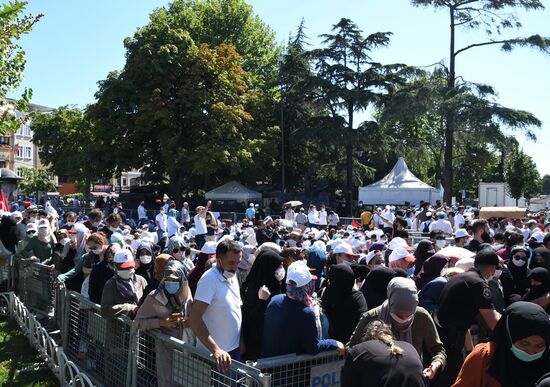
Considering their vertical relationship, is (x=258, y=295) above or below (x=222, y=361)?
above

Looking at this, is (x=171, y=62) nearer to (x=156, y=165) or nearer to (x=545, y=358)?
(x=156, y=165)

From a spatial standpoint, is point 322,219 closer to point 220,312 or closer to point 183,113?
point 183,113

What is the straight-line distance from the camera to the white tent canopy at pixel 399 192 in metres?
35.1

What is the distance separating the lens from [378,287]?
5.28 meters

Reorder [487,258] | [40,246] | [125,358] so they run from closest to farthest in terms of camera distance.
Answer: [487,258] < [125,358] < [40,246]

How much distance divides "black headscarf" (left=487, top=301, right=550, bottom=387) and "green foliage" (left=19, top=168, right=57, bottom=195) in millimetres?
72084

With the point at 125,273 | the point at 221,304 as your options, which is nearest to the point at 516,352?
the point at 221,304

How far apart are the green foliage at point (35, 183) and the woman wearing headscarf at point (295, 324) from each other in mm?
70394

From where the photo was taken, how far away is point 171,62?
37.9m

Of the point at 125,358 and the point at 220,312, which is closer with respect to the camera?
the point at 220,312

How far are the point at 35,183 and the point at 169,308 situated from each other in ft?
236

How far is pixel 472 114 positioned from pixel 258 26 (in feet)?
90.7

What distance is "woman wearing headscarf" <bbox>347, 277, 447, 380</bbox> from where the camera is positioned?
3.95 meters

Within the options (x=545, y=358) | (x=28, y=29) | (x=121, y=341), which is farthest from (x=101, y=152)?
(x=545, y=358)
